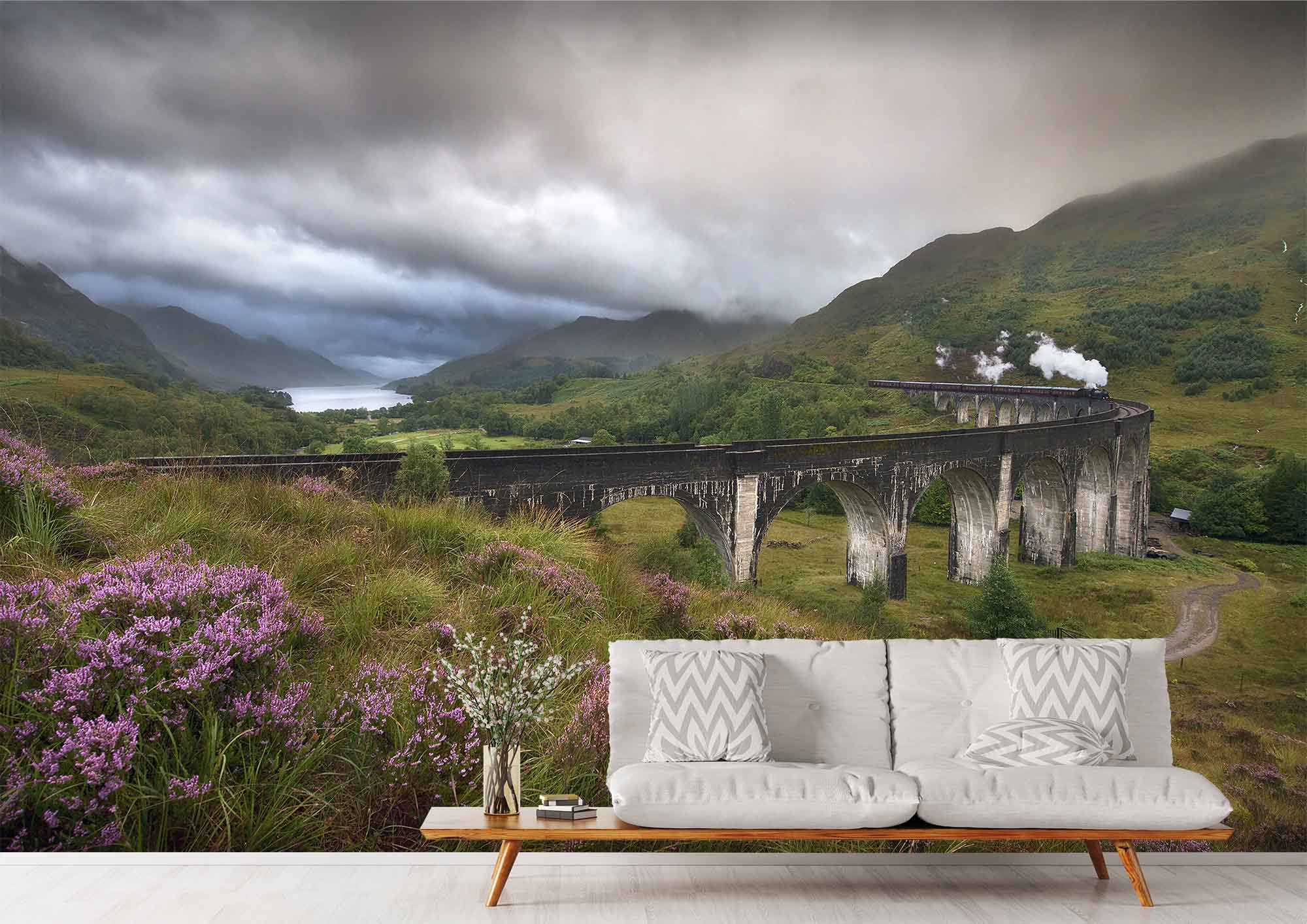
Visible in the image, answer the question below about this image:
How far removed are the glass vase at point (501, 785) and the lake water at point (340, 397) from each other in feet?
16.4

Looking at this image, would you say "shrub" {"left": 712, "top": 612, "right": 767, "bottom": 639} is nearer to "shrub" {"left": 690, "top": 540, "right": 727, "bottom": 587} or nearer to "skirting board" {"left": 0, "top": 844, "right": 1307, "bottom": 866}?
"skirting board" {"left": 0, "top": 844, "right": 1307, "bottom": 866}

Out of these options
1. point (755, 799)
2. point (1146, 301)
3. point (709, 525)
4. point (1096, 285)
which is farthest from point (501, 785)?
point (1146, 301)

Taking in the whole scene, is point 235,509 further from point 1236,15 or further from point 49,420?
point 1236,15

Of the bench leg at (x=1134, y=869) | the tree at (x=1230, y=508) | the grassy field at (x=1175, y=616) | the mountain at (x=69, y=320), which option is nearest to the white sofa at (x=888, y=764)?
the bench leg at (x=1134, y=869)

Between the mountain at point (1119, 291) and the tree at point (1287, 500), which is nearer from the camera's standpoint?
the tree at point (1287, 500)

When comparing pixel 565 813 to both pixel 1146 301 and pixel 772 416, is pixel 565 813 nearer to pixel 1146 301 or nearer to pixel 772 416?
pixel 772 416

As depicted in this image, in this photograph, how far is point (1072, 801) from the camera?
2531 millimetres

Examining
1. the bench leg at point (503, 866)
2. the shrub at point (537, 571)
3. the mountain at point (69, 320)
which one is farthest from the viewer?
the mountain at point (69, 320)

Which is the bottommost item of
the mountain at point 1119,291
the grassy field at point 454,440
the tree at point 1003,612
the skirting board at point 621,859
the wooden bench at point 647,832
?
the tree at point 1003,612

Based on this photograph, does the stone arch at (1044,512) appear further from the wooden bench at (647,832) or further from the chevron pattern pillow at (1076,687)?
the wooden bench at (647,832)

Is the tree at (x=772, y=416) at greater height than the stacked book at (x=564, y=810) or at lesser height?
greater

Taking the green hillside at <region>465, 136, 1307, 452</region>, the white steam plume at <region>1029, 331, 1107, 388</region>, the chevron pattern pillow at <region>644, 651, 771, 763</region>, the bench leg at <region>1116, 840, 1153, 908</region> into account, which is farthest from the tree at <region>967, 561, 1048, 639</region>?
the chevron pattern pillow at <region>644, 651, 771, 763</region>

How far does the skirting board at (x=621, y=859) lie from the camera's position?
9.23 ft

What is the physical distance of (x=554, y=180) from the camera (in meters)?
7.10
